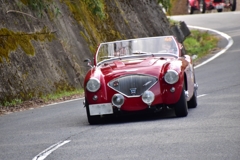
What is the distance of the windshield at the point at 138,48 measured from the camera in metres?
13.0

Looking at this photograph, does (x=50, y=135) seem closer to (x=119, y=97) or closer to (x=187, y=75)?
(x=119, y=97)

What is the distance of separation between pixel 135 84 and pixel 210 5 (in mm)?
36949

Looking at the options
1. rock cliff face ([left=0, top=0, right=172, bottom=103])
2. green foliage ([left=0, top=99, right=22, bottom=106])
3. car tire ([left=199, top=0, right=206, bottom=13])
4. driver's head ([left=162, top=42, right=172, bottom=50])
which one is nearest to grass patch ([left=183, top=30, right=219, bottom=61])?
rock cliff face ([left=0, top=0, right=172, bottom=103])

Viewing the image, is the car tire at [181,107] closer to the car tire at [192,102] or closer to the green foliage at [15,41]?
the car tire at [192,102]

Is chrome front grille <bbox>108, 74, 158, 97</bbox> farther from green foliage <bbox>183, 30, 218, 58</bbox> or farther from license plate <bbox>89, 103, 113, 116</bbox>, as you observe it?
green foliage <bbox>183, 30, 218, 58</bbox>

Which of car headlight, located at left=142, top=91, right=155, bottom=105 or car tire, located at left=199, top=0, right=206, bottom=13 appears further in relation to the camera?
car tire, located at left=199, top=0, right=206, bottom=13

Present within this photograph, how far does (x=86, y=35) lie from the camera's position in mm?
23312

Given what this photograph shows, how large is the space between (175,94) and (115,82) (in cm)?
95

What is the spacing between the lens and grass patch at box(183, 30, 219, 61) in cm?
2991

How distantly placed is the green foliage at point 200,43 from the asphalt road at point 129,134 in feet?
47.7

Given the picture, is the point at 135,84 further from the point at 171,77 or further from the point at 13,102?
the point at 13,102

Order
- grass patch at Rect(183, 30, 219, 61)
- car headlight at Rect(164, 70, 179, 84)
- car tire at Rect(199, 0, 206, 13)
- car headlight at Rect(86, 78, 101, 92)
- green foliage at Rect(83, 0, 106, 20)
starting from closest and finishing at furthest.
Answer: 1. car headlight at Rect(164, 70, 179, 84)
2. car headlight at Rect(86, 78, 101, 92)
3. green foliage at Rect(83, 0, 106, 20)
4. grass patch at Rect(183, 30, 219, 61)
5. car tire at Rect(199, 0, 206, 13)

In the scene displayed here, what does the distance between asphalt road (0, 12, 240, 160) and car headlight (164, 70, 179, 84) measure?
0.59 meters

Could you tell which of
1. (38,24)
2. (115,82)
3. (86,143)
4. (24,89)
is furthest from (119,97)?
(38,24)
